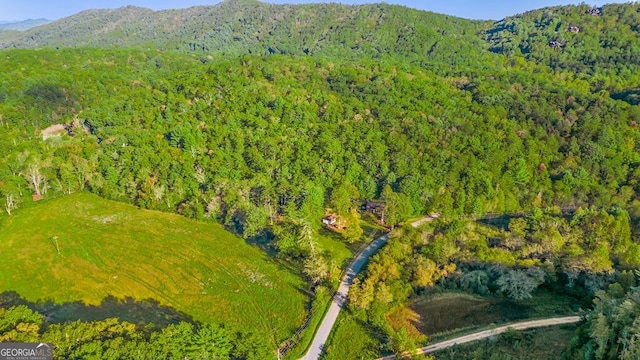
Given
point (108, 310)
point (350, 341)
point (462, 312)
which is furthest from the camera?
point (108, 310)

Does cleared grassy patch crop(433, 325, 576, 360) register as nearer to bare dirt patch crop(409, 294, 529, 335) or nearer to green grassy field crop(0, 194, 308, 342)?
bare dirt patch crop(409, 294, 529, 335)

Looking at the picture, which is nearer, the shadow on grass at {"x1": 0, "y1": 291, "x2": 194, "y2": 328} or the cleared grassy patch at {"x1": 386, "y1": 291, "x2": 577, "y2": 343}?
the cleared grassy patch at {"x1": 386, "y1": 291, "x2": 577, "y2": 343}

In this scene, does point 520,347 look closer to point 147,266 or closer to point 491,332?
point 491,332

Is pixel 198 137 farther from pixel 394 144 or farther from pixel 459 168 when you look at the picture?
pixel 459 168

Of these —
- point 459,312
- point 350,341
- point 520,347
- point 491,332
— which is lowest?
point 350,341

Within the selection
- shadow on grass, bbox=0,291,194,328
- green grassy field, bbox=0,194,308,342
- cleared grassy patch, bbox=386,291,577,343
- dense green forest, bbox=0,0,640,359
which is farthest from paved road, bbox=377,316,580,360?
shadow on grass, bbox=0,291,194,328

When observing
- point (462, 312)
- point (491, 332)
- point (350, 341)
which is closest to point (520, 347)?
point (491, 332)
